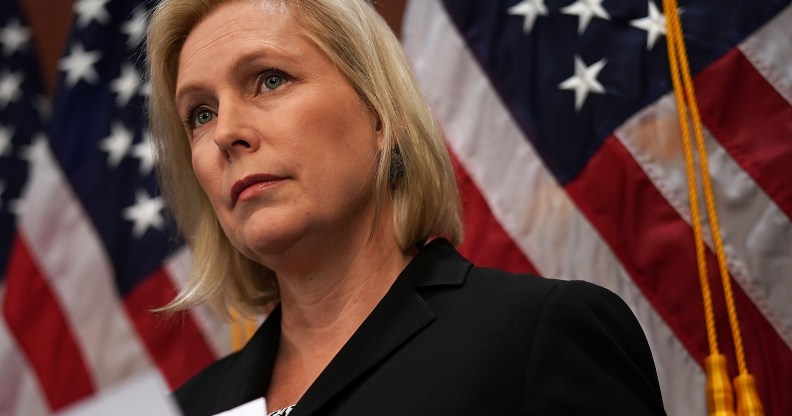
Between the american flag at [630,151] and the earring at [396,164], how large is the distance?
50cm

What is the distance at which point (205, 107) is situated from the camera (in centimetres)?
146

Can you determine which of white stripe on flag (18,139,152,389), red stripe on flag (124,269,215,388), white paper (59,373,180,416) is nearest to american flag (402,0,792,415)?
red stripe on flag (124,269,215,388)

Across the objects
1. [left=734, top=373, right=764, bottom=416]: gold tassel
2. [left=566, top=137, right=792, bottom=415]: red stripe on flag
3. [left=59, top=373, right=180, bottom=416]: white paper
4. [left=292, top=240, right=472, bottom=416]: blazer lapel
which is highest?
[left=59, top=373, right=180, bottom=416]: white paper

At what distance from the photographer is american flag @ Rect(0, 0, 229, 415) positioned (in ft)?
7.54

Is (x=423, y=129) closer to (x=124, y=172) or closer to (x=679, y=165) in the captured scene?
(x=679, y=165)

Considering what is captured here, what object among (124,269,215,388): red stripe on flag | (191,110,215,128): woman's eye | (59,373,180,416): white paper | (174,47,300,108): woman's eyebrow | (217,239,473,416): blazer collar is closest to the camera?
(59,373,180,416): white paper

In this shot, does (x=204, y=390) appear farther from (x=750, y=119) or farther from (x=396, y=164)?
(x=750, y=119)

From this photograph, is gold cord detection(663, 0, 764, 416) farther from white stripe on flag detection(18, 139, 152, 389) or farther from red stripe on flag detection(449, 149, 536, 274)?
white stripe on flag detection(18, 139, 152, 389)

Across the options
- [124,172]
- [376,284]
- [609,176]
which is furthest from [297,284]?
[124,172]

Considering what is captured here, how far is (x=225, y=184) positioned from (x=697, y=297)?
80 cm

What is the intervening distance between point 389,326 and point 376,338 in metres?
0.02

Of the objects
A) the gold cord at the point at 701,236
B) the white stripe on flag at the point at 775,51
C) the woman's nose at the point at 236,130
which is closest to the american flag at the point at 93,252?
the woman's nose at the point at 236,130

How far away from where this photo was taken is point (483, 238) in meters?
1.90

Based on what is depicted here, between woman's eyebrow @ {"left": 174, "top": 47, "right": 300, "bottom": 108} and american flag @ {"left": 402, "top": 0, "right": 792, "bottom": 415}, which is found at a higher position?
woman's eyebrow @ {"left": 174, "top": 47, "right": 300, "bottom": 108}
